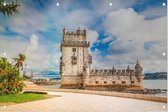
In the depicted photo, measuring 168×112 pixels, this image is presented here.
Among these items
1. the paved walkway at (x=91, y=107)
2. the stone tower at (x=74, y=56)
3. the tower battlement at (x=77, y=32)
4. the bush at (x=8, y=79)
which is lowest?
the paved walkway at (x=91, y=107)

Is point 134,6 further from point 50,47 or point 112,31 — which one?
point 50,47

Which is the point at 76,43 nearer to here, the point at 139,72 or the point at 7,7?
the point at 139,72

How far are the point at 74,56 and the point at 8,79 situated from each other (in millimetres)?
18517

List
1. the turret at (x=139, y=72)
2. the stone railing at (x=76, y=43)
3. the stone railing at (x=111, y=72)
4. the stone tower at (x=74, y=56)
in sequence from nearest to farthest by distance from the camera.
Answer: the stone tower at (x=74, y=56), the stone railing at (x=76, y=43), the stone railing at (x=111, y=72), the turret at (x=139, y=72)

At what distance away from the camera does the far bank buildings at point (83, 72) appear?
28453 millimetres

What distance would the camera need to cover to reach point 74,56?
93.6ft

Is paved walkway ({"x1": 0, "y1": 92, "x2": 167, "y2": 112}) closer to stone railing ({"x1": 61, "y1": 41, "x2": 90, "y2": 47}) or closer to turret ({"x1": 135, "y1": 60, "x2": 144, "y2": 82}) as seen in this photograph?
stone railing ({"x1": 61, "y1": 41, "x2": 90, "y2": 47})

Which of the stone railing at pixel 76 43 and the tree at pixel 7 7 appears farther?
the stone railing at pixel 76 43

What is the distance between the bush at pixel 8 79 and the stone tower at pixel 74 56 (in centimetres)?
1763

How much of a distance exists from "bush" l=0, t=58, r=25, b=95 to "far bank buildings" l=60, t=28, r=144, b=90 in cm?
1707

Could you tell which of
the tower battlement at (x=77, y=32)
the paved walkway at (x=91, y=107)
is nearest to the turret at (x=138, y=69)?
the tower battlement at (x=77, y=32)

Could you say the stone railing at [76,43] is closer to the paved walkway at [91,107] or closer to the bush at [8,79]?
the bush at [8,79]

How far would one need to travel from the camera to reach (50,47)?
1088cm

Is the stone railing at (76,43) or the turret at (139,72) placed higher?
the stone railing at (76,43)
